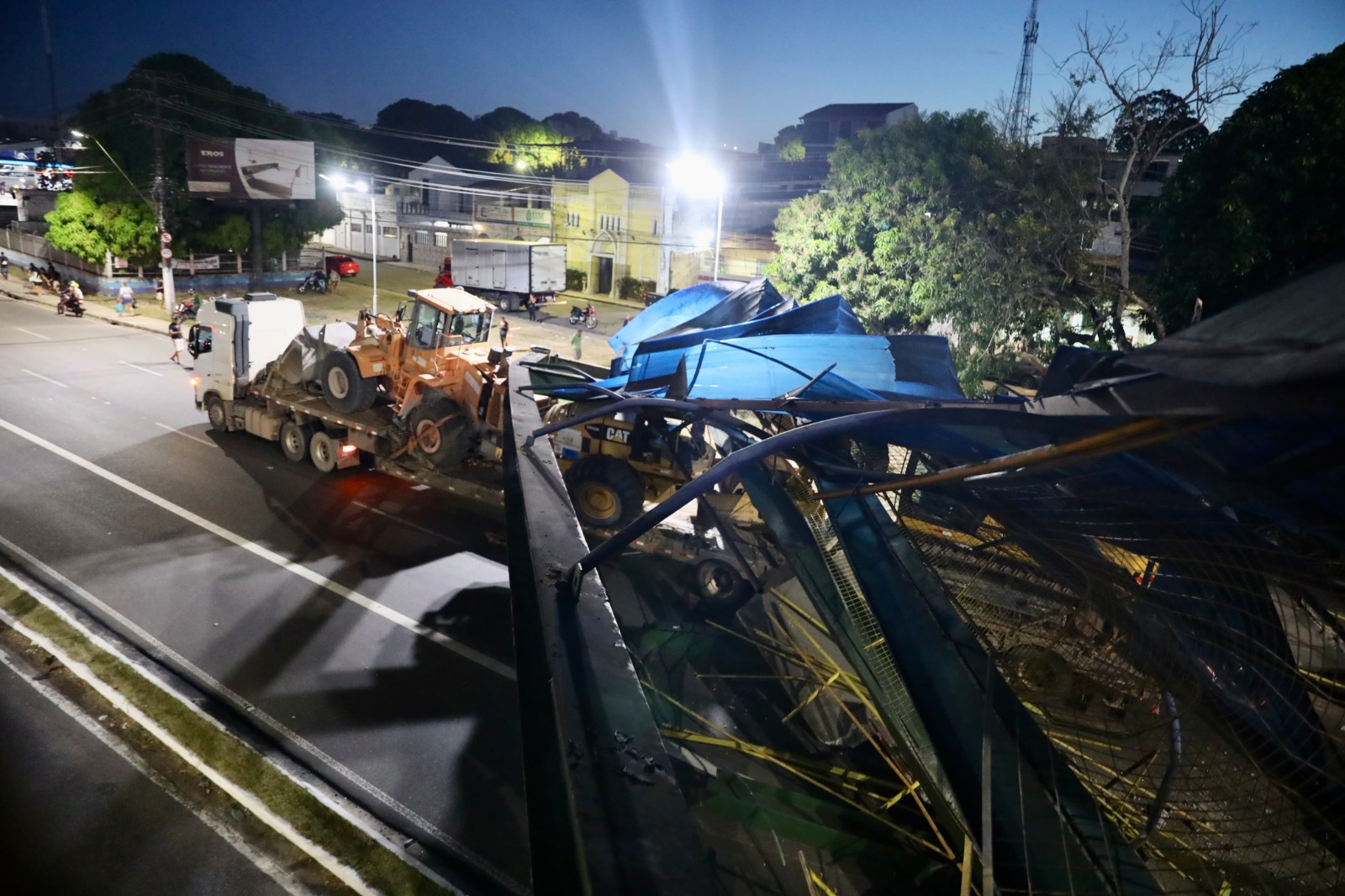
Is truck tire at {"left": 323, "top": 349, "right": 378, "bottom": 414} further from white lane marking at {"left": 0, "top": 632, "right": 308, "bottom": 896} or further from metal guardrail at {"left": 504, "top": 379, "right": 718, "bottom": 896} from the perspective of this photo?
metal guardrail at {"left": 504, "top": 379, "right": 718, "bottom": 896}

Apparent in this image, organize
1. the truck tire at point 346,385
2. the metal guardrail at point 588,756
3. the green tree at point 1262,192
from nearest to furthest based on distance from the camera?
1. the metal guardrail at point 588,756
2. the green tree at point 1262,192
3. the truck tire at point 346,385

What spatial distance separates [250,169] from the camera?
1230 inches

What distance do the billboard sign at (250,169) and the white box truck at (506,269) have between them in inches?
270

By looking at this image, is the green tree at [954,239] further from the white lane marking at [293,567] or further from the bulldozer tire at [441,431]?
the white lane marking at [293,567]

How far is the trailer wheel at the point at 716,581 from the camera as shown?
9.29 meters

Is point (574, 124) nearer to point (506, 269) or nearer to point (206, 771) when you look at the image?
point (506, 269)

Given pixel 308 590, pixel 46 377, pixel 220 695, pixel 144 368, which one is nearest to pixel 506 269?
pixel 144 368

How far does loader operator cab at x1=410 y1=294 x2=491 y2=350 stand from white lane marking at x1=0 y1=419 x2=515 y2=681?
3995mm

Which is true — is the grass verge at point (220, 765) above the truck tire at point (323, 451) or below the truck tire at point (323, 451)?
below

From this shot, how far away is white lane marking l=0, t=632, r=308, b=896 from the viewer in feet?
18.1

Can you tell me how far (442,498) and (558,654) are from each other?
35.7 ft

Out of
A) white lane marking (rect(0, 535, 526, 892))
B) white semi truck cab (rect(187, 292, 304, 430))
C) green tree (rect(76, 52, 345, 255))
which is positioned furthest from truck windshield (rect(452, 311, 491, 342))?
green tree (rect(76, 52, 345, 255))

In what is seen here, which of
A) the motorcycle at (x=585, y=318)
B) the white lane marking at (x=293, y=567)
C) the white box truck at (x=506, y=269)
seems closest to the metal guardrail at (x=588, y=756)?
the white lane marking at (x=293, y=567)

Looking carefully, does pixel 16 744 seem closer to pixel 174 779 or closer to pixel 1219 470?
pixel 174 779
